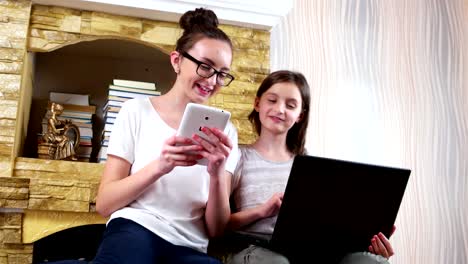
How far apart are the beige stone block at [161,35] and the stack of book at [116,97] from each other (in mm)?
215

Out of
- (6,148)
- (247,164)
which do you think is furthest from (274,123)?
(6,148)

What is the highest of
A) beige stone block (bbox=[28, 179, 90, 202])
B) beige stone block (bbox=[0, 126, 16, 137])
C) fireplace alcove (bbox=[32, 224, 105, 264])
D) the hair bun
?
the hair bun

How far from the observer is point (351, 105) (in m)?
2.08

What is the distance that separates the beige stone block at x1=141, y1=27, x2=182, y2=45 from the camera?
5.77ft

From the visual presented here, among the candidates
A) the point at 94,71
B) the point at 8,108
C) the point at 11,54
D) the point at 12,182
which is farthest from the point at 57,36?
the point at 12,182

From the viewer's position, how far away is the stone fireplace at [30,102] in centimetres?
150

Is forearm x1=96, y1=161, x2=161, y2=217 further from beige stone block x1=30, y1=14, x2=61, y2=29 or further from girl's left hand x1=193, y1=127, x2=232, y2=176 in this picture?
beige stone block x1=30, y1=14, x2=61, y2=29

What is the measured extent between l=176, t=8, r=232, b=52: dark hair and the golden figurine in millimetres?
714

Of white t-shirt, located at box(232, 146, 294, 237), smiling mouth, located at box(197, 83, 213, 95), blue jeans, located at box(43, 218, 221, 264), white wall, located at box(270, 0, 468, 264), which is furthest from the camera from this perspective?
white wall, located at box(270, 0, 468, 264)

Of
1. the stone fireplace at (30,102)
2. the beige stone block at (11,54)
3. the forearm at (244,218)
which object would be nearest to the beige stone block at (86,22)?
the stone fireplace at (30,102)

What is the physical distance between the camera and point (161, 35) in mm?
1772

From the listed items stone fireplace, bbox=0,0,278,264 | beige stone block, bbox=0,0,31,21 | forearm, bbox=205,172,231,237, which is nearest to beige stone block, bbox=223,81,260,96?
stone fireplace, bbox=0,0,278,264

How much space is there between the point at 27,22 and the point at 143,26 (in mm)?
403

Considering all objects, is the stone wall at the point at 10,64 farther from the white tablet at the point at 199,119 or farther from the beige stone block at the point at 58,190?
the white tablet at the point at 199,119
